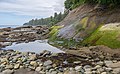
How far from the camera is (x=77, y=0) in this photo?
164 feet

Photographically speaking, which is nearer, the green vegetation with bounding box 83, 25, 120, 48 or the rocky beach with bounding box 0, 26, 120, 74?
the rocky beach with bounding box 0, 26, 120, 74

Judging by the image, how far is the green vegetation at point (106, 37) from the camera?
25.3 meters

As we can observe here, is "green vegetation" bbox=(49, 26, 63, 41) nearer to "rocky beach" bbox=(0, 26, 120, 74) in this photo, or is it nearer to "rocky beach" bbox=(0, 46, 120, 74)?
"rocky beach" bbox=(0, 26, 120, 74)

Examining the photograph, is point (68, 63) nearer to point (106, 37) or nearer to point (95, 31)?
point (106, 37)

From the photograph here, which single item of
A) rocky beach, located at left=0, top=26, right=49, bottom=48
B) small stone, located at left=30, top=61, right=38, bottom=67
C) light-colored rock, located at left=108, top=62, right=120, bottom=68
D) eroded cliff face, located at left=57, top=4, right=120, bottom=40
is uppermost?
eroded cliff face, located at left=57, top=4, right=120, bottom=40

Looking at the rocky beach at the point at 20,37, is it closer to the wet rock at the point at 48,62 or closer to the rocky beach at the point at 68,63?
the rocky beach at the point at 68,63

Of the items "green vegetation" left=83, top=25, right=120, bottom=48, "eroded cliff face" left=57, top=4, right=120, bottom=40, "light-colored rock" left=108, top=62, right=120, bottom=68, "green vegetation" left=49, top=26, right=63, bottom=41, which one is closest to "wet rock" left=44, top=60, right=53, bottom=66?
"light-colored rock" left=108, top=62, right=120, bottom=68

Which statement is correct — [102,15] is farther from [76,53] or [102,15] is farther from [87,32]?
[76,53]

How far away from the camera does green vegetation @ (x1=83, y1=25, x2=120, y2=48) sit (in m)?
25.3

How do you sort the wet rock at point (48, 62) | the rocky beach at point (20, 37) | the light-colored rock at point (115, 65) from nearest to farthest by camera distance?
1. the light-colored rock at point (115, 65)
2. the wet rock at point (48, 62)
3. the rocky beach at point (20, 37)

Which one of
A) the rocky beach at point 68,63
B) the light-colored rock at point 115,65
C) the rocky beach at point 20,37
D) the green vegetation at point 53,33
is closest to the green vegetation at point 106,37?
the rocky beach at point 68,63

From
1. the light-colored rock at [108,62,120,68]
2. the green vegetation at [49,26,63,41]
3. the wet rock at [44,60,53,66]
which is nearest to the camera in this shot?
the light-colored rock at [108,62,120,68]

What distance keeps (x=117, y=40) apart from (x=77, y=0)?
85.5 ft

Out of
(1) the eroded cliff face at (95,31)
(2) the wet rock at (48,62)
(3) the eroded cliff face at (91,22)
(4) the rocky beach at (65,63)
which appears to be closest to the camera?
(4) the rocky beach at (65,63)
